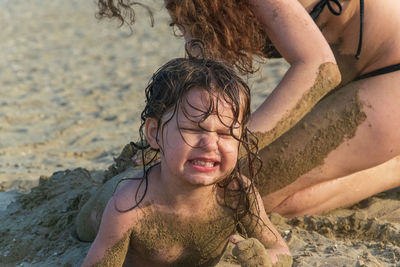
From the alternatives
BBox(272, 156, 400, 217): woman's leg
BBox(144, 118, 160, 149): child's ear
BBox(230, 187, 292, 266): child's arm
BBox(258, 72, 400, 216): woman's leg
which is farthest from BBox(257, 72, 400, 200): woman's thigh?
BBox(144, 118, 160, 149): child's ear

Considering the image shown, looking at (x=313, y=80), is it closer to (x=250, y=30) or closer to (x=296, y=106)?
(x=296, y=106)

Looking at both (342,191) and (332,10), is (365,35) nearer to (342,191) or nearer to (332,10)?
(332,10)

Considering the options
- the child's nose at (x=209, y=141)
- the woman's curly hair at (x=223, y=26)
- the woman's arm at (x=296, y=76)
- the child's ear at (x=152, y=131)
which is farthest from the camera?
the woman's curly hair at (x=223, y=26)

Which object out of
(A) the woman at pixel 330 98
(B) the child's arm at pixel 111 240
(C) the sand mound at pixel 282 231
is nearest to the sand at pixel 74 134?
(C) the sand mound at pixel 282 231

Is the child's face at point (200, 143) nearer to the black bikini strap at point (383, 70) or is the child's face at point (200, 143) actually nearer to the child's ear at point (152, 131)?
the child's ear at point (152, 131)

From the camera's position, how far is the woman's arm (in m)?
2.65

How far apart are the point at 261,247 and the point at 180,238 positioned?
13.6 inches

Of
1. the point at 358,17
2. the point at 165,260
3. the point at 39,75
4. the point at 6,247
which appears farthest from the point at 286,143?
the point at 39,75

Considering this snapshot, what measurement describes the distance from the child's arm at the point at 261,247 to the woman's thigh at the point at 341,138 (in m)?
0.64

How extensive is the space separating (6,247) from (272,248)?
4.25 feet

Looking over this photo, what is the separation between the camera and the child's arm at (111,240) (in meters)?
2.30

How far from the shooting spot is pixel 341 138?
10.1 feet

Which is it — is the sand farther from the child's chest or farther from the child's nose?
the child's nose

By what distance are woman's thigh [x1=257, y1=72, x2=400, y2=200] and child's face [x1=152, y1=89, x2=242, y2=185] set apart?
3.09 ft
